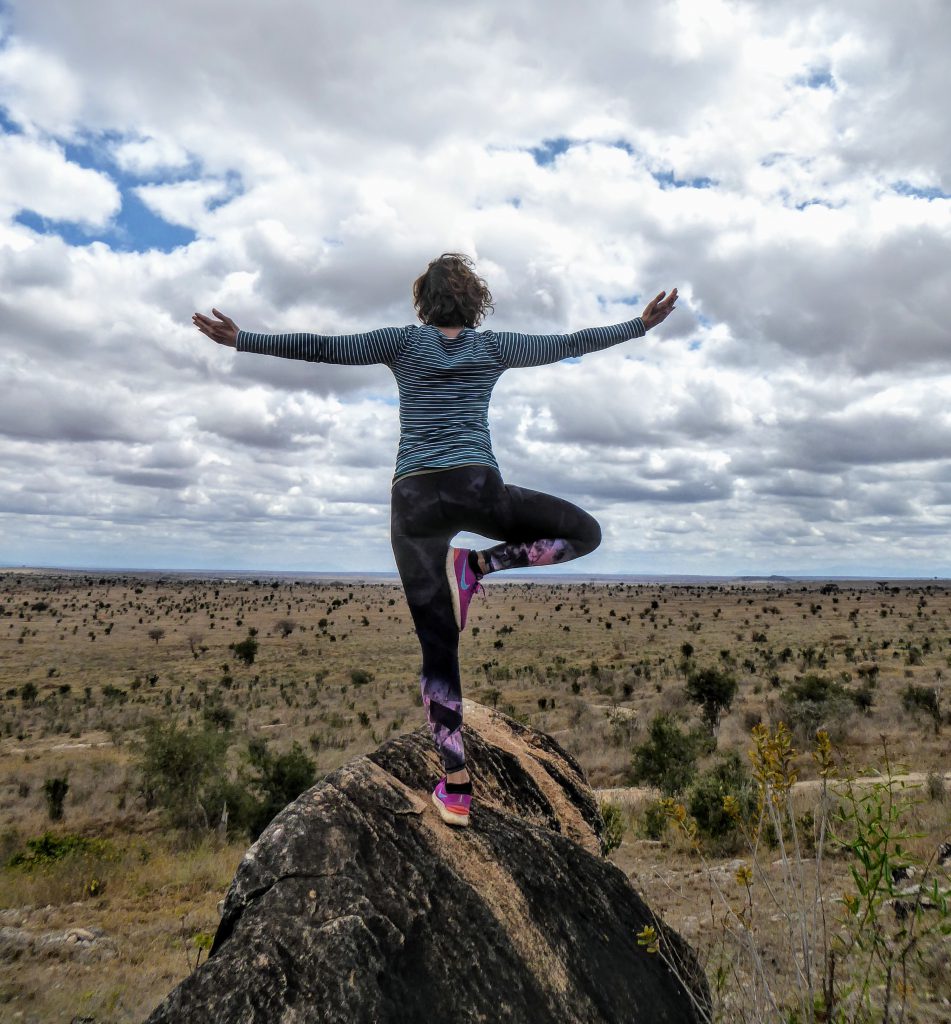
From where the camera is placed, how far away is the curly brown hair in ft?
13.8

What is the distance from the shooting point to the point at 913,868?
725 cm

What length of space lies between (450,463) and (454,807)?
78.1 inches

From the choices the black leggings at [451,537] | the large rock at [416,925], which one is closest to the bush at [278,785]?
the large rock at [416,925]

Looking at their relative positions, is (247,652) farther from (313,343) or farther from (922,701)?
(313,343)

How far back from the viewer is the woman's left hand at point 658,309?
4348mm

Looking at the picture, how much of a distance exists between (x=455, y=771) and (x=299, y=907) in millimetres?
1206

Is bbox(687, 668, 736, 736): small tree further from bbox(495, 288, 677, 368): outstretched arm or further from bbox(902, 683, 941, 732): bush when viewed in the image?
bbox(495, 288, 677, 368): outstretched arm

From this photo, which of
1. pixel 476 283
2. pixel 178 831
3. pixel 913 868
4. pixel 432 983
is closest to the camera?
pixel 432 983

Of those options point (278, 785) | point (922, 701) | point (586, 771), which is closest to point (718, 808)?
point (586, 771)

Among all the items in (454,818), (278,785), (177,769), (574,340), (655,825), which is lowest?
(177,769)

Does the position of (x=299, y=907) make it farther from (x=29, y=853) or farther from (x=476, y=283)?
(x=29, y=853)

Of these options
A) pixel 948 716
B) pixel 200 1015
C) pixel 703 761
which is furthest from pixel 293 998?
pixel 948 716

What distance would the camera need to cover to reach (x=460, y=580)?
164 inches

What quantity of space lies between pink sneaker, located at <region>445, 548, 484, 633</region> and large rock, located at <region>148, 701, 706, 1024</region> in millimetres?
1171
